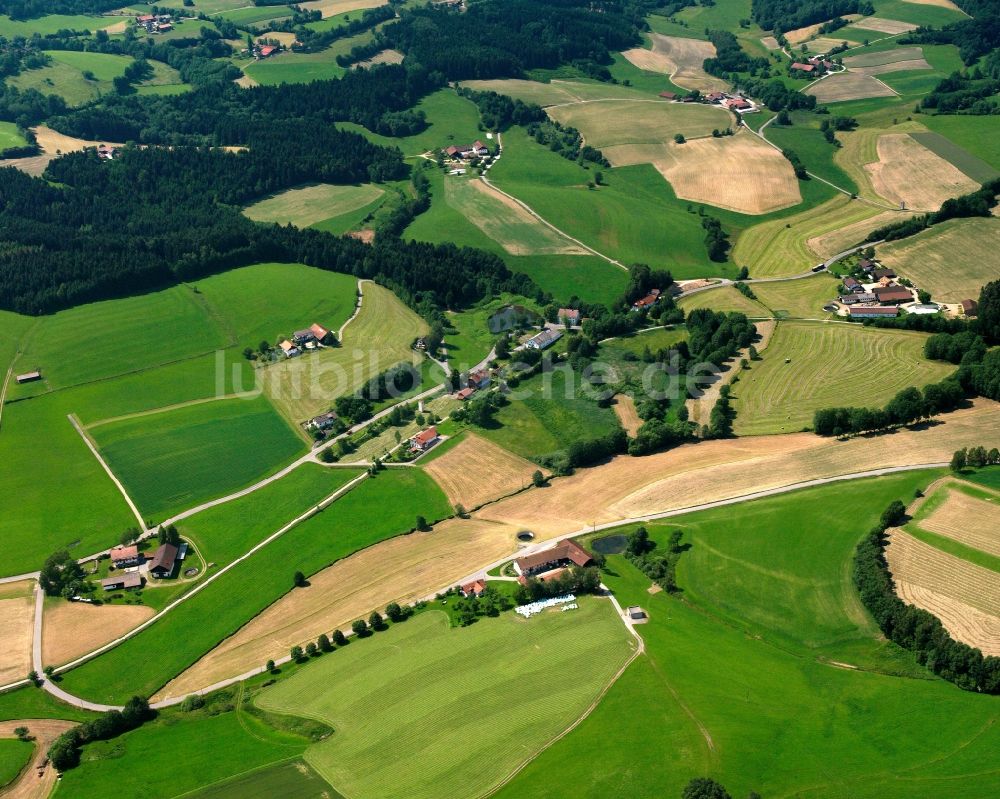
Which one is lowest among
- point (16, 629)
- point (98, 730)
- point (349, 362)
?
point (16, 629)

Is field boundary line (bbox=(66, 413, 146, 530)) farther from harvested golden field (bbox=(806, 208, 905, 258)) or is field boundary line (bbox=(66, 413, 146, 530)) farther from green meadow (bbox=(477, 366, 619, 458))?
harvested golden field (bbox=(806, 208, 905, 258))

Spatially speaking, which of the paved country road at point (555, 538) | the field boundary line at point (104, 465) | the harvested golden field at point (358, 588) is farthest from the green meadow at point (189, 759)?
the field boundary line at point (104, 465)

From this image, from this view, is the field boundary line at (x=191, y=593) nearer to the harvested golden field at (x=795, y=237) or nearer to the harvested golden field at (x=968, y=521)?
the harvested golden field at (x=968, y=521)

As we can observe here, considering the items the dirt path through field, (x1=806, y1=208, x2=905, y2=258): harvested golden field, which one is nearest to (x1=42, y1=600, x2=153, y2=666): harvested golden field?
the dirt path through field

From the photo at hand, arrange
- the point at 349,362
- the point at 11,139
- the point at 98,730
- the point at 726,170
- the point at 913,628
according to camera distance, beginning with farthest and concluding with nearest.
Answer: the point at 11,139, the point at 726,170, the point at 349,362, the point at 913,628, the point at 98,730

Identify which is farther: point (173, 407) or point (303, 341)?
point (303, 341)

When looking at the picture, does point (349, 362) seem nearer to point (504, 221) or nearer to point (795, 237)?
point (504, 221)

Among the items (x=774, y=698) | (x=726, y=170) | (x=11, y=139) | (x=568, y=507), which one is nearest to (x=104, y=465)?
(x=568, y=507)
